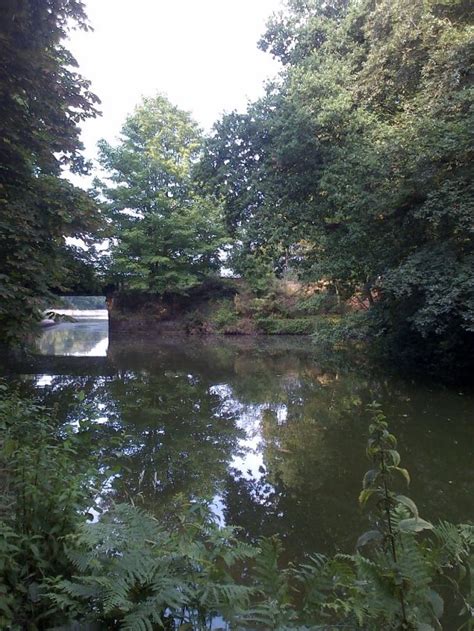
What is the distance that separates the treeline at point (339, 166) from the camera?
539 centimetres

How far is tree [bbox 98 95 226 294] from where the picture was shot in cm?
2641

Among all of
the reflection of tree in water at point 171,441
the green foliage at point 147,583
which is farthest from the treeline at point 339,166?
the green foliage at point 147,583

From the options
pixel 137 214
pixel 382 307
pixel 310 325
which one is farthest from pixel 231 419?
pixel 137 214

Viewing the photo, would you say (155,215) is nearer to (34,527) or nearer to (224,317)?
(224,317)

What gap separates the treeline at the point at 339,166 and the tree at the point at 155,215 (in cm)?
1229

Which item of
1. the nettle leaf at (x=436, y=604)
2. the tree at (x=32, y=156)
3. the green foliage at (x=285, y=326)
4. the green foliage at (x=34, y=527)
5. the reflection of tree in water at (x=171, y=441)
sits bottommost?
the green foliage at (x=285, y=326)

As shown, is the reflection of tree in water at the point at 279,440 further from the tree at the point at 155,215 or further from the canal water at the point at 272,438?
the tree at the point at 155,215

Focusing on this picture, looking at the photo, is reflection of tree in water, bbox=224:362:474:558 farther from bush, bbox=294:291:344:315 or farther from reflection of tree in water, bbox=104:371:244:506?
bush, bbox=294:291:344:315

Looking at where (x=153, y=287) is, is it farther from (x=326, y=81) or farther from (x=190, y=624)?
(x=190, y=624)

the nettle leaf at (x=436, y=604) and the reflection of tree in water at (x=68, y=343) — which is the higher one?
the nettle leaf at (x=436, y=604)

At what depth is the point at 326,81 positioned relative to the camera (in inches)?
454

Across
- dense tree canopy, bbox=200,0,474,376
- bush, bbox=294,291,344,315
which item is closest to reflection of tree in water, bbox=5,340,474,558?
dense tree canopy, bbox=200,0,474,376

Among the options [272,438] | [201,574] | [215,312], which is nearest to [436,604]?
Result: [201,574]

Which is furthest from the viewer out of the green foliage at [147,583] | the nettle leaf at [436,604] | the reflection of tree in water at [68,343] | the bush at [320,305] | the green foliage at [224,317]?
the green foliage at [224,317]
